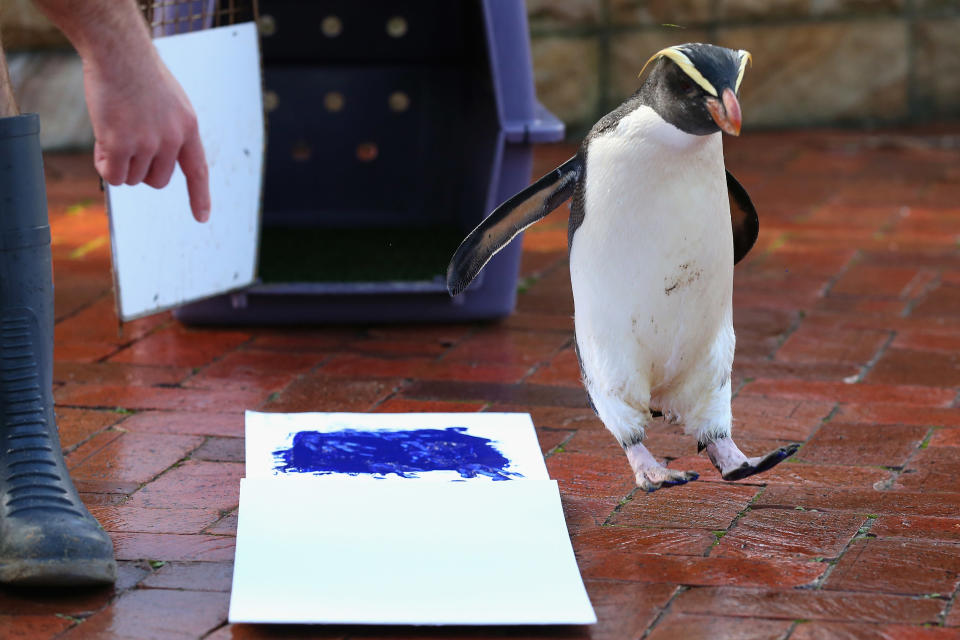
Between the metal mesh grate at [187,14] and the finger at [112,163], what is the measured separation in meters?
0.92

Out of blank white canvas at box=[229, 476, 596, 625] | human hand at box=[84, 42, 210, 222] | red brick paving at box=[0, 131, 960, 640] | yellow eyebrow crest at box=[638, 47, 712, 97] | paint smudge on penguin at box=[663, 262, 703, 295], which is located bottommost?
red brick paving at box=[0, 131, 960, 640]

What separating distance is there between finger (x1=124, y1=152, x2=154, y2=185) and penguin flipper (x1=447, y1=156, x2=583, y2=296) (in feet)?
1.33

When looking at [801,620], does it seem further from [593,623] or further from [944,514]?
[944,514]

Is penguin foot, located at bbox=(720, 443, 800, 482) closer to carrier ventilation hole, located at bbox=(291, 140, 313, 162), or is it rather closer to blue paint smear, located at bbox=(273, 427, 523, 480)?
blue paint smear, located at bbox=(273, 427, 523, 480)

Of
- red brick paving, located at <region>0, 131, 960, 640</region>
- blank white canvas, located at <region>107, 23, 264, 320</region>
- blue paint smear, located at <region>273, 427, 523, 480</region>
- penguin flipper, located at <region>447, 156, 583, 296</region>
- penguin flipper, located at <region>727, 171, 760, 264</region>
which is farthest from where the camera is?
blank white canvas, located at <region>107, 23, 264, 320</region>

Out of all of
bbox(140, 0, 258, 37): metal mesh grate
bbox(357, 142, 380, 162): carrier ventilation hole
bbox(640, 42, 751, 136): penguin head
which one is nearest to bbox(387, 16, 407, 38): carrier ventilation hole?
bbox(357, 142, 380, 162): carrier ventilation hole

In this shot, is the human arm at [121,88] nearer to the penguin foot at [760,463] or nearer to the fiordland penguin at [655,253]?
the fiordland penguin at [655,253]

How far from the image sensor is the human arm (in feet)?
5.06

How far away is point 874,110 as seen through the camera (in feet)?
15.9

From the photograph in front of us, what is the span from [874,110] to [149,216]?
325 centimetres

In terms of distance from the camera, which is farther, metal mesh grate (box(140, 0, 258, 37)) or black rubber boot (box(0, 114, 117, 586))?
metal mesh grate (box(140, 0, 258, 37))

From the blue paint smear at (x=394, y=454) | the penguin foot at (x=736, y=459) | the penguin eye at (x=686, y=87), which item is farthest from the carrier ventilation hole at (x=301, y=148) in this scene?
the penguin eye at (x=686, y=87)

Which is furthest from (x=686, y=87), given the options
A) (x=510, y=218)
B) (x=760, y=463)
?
(x=760, y=463)

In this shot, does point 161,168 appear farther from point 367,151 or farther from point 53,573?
point 367,151
